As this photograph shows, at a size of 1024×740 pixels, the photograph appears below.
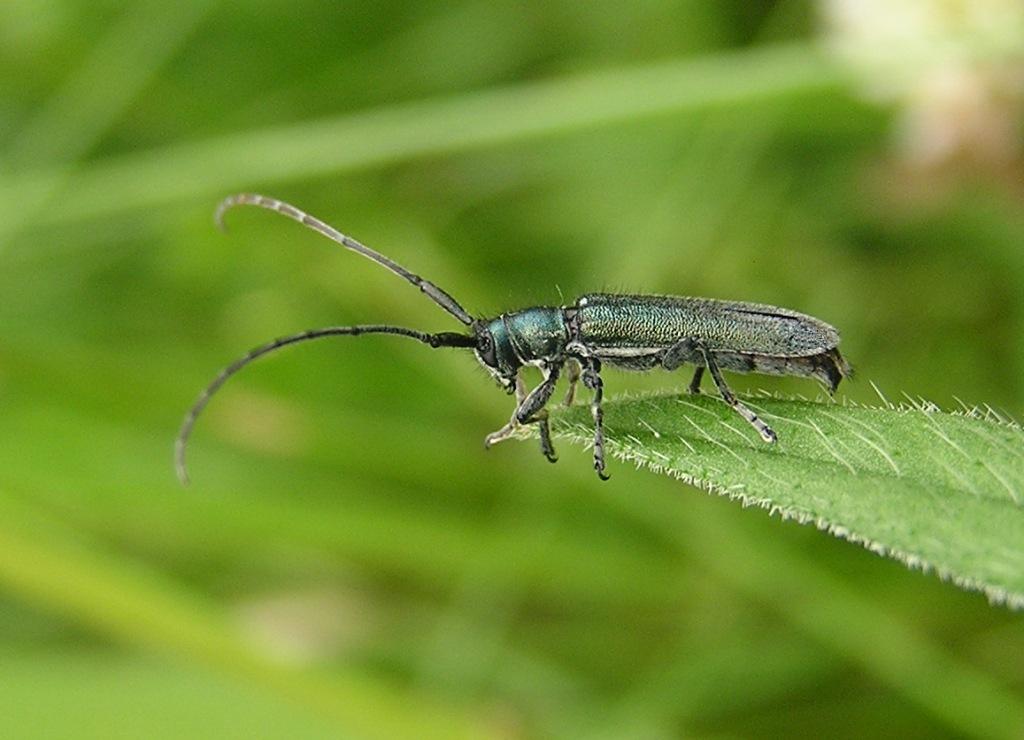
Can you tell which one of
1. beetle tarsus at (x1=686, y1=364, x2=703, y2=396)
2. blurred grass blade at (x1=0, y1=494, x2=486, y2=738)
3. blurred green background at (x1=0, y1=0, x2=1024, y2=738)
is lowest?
blurred grass blade at (x1=0, y1=494, x2=486, y2=738)

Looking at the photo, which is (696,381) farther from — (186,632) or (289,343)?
(186,632)

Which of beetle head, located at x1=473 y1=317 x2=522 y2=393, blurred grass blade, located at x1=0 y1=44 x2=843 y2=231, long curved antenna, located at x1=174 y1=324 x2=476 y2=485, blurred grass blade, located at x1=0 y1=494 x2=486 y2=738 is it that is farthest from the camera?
blurred grass blade, located at x1=0 y1=44 x2=843 y2=231

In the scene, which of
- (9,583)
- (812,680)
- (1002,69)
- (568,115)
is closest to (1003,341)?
(1002,69)

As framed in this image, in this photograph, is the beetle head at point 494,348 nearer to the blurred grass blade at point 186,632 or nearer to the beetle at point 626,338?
the beetle at point 626,338

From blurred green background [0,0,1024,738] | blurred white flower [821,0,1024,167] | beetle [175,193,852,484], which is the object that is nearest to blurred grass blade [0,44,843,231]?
blurred green background [0,0,1024,738]

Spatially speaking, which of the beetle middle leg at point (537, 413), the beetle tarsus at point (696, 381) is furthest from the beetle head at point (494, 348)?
the beetle tarsus at point (696, 381)

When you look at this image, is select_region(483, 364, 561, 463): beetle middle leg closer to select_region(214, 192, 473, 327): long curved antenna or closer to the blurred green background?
select_region(214, 192, 473, 327): long curved antenna

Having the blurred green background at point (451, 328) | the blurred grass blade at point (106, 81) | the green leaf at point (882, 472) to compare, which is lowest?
the green leaf at point (882, 472)
